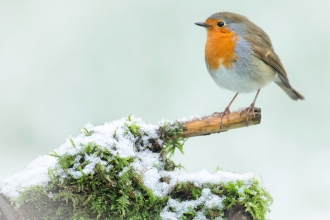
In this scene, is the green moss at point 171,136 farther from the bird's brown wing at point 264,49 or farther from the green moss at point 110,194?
the bird's brown wing at point 264,49

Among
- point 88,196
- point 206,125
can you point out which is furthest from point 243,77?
point 88,196

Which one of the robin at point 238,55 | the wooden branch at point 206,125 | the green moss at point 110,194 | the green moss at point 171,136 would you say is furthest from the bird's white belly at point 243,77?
the green moss at point 110,194

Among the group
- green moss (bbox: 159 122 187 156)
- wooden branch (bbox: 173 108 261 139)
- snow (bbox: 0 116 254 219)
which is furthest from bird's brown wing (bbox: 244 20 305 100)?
snow (bbox: 0 116 254 219)

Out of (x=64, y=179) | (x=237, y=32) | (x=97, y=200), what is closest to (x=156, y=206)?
(x=97, y=200)

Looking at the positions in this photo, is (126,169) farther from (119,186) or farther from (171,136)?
(171,136)

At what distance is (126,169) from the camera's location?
90.7 inches

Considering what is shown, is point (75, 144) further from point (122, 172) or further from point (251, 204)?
point (251, 204)

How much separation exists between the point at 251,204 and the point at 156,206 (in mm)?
547

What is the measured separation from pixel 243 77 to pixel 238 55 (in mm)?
197

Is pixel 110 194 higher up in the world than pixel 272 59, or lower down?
lower down

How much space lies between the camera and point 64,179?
2199mm

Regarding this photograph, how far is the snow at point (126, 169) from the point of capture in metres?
2.28

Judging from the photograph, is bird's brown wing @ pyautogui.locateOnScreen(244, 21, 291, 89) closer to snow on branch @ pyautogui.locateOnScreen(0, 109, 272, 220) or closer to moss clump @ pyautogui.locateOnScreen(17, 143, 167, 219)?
snow on branch @ pyautogui.locateOnScreen(0, 109, 272, 220)

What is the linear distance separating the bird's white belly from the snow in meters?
1.12
